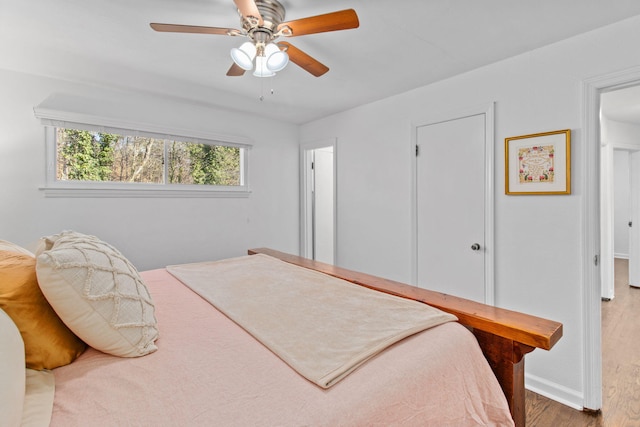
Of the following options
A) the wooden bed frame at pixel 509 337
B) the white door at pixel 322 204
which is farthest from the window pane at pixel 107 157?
the wooden bed frame at pixel 509 337

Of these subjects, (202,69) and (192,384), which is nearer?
(192,384)

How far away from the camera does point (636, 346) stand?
2.62 m

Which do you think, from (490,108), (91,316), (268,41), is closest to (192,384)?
(91,316)

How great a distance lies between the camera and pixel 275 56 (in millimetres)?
1641

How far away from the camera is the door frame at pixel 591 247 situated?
189 cm

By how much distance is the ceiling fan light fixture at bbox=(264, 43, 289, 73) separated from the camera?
1.63m

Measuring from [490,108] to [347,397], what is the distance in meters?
2.38

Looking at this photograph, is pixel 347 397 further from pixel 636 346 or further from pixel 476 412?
pixel 636 346

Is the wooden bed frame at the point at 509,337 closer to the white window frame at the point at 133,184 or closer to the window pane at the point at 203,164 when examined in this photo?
the white window frame at the point at 133,184

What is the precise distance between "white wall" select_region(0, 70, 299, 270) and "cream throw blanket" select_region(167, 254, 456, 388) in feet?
3.93

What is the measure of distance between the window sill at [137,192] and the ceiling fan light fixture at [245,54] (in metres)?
1.98

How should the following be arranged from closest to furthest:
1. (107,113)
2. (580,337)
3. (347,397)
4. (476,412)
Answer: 1. (347,397)
2. (476,412)
3. (580,337)
4. (107,113)

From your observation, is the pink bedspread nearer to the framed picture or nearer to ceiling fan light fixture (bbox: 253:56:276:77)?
ceiling fan light fixture (bbox: 253:56:276:77)

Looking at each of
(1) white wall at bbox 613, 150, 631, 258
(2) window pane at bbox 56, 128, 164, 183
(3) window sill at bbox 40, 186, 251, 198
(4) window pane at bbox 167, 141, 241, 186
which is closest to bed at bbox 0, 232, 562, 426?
(3) window sill at bbox 40, 186, 251, 198
